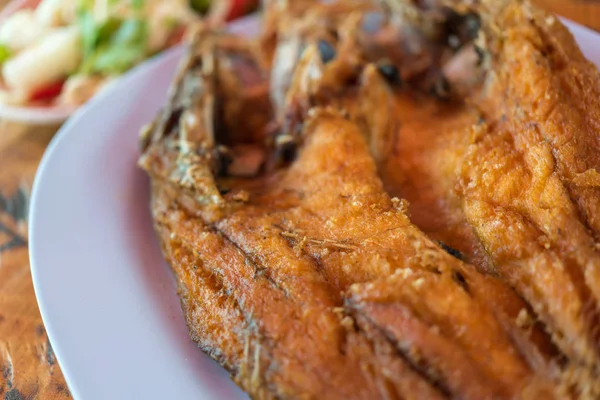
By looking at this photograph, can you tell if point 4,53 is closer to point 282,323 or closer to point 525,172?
point 282,323

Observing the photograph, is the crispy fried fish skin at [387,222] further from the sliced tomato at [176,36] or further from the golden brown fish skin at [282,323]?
the sliced tomato at [176,36]

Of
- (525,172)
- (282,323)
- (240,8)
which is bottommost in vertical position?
(240,8)

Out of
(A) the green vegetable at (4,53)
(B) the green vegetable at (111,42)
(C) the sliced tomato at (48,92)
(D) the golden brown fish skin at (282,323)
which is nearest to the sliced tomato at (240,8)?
(B) the green vegetable at (111,42)

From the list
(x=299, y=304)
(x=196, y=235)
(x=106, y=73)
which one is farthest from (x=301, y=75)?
(x=106, y=73)

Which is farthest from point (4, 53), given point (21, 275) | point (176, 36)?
point (21, 275)

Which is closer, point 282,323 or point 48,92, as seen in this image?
point 282,323

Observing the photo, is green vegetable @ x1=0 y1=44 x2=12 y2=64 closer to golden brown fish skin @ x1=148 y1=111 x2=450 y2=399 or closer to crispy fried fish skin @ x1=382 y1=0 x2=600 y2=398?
golden brown fish skin @ x1=148 y1=111 x2=450 y2=399
